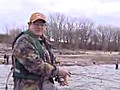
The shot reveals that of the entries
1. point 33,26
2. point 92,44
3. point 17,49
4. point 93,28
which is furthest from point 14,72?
point 93,28

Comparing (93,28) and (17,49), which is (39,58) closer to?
(17,49)

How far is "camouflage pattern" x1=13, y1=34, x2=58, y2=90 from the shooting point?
385 centimetres

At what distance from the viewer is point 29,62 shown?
385cm

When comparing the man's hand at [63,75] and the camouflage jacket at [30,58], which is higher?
the camouflage jacket at [30,58]

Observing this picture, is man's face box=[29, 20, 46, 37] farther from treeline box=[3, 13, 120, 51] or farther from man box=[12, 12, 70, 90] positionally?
treeline box=[3, 13, 120, 51]

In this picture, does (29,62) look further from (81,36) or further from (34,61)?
(81,36)

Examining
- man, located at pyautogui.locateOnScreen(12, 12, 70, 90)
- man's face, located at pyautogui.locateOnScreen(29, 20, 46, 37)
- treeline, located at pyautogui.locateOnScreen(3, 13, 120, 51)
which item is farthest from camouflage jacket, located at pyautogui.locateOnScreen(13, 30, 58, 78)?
treeline, located at pyautogui.locateOnScreen(3, 13, 120, 51)

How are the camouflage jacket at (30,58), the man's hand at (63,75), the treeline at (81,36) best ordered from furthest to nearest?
1. the treeline at (81,36)
2. the man's hand at (63,75)
3. the camouflage jacket at (30,58)

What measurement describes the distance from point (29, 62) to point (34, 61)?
0.21 feet

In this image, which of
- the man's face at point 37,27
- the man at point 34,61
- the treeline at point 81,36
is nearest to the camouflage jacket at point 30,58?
the man at point 34,61

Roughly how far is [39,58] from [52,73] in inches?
10.0

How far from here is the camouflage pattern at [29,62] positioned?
3.85 metres

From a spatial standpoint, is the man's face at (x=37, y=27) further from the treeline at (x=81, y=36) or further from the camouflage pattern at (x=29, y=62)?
the treeline at (x=81, y=36)

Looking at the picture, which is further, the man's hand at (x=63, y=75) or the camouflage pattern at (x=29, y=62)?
the man's hand at (x=63, y=75)
